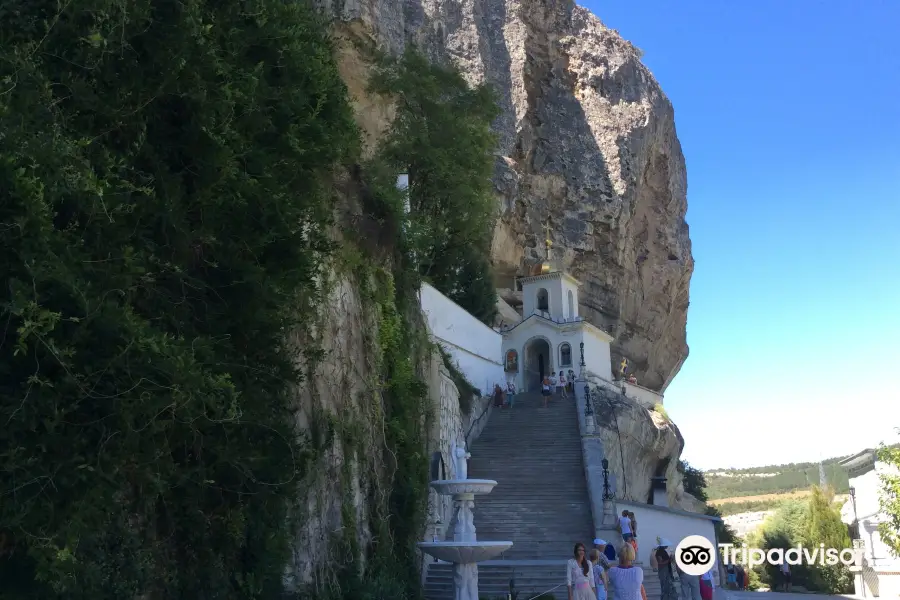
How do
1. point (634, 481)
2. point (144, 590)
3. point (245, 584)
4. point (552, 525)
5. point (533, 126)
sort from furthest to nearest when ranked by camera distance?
point (533, 126)
point (634, 481)
point (552, 525)
point (245, 584)
point (144, 590)

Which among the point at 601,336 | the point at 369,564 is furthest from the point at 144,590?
the point at 601,336

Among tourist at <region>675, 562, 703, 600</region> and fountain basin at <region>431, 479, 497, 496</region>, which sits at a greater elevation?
fountain basin at <region>431, 479, 497, 496</region>

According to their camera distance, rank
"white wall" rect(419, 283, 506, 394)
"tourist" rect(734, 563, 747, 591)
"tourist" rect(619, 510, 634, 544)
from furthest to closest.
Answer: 1. "tourist" rect(734, 563, 747, 591)
2. "white wall" rect(419, 283, 506, 394)
3. "tourist" rect(619, 510, 634, 544)

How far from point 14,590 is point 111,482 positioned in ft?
2.91

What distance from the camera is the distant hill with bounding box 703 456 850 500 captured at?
118 metres

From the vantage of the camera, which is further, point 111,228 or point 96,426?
point 111,228

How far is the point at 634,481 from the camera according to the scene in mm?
26609

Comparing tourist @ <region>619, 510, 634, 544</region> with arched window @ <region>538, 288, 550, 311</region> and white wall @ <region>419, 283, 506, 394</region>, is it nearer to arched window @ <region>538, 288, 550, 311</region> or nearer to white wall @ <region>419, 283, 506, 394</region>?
white wall @ <region>419, 283, 506, 394</region>

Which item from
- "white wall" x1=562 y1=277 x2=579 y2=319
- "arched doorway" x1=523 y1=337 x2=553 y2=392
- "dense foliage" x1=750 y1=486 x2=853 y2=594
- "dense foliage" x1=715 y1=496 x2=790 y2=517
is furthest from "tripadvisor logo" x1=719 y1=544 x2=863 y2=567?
"dense foliage" x1=715 y1=496 x2=790 y2=517

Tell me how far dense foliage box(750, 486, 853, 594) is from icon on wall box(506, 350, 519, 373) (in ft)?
43.3

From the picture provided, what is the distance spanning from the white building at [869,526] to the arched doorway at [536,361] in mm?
12097

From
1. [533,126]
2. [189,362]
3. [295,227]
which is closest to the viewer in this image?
[189,362]

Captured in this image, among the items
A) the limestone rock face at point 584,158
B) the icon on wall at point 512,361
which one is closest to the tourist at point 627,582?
the icon on wall at point 512,361

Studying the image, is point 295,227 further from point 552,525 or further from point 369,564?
point 552,525
